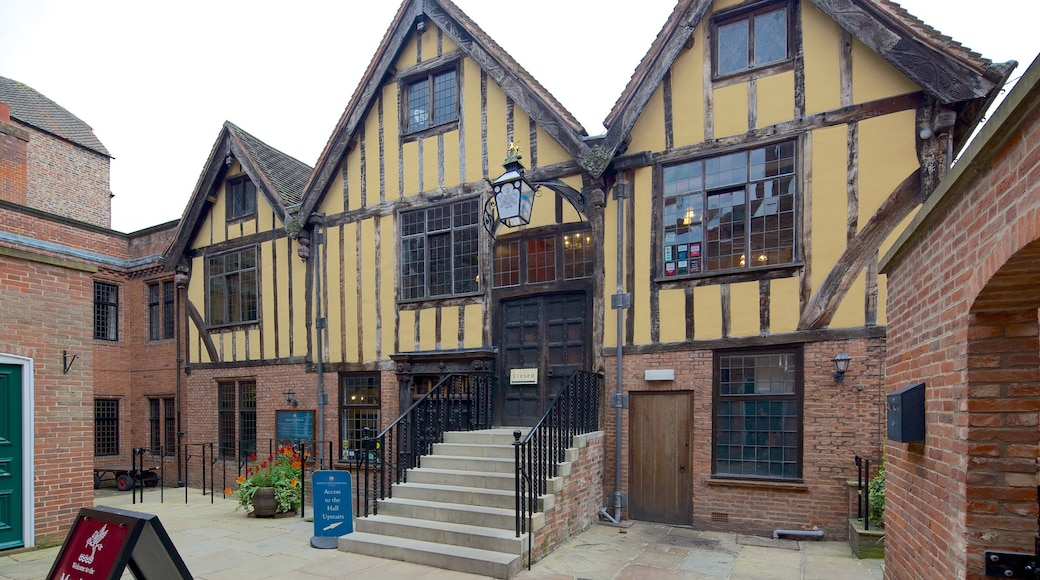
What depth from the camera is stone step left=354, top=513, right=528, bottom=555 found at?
22.3ft

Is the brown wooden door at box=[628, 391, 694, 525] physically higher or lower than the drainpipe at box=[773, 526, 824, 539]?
higher

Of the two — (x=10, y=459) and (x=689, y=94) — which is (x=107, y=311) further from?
(x=689, y=94)

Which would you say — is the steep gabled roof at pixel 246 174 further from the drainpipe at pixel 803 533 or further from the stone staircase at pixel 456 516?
the drainpipe at pixel 803 533

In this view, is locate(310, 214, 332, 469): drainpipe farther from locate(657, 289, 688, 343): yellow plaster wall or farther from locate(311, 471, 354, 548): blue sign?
locate(657, 289, 688, 343): yellow plaster wall

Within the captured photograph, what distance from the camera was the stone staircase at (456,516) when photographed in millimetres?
6762

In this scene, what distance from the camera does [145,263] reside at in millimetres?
16672

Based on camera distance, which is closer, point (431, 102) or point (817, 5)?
point (817, 5)

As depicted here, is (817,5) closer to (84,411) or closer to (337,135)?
(337,135)

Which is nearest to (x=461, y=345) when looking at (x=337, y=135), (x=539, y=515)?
(x=539, y=515)

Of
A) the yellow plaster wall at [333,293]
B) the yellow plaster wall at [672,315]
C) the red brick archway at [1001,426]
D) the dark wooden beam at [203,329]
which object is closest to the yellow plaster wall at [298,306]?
the yellow plaster wall at [333,293]

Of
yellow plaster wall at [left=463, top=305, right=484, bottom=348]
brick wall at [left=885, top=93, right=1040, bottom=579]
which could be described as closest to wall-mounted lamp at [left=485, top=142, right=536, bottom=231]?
yellow plaster wall at [left=463, top=305, right=484, bottom=348]

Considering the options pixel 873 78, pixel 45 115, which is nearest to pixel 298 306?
pixel 873 78

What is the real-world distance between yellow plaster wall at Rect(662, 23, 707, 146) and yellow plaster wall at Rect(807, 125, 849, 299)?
167 centimetres

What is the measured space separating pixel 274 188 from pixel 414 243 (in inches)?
159
